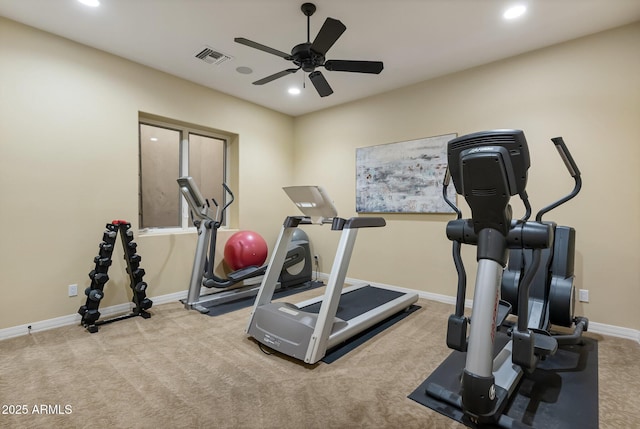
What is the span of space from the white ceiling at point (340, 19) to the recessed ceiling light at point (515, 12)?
41 mm

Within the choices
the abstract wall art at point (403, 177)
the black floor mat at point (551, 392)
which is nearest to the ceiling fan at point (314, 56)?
the abstract wall art at point (403, 177)

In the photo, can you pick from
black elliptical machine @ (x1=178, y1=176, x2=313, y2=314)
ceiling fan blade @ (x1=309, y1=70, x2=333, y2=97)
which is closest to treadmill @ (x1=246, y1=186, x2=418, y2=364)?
ceiling fan blade @ (x1=309, y1=70, x2=333, y2=97)

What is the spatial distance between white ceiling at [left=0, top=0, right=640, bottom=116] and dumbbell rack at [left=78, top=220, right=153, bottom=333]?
1.87 meters

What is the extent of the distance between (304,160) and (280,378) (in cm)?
387

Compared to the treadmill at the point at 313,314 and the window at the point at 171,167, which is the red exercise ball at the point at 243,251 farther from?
the treadmill at the point at 313,314

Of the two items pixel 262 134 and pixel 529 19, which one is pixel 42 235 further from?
pixel 529 19

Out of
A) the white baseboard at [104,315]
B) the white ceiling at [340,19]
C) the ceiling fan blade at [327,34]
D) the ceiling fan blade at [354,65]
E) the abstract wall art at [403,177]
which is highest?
the white ceiling at [340,19]

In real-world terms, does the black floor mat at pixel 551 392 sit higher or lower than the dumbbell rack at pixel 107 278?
lower

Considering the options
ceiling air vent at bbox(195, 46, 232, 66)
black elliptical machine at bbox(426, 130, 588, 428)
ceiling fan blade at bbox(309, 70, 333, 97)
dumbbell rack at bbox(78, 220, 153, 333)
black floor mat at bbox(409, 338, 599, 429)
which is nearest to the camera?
black elliptical machine at bbox(426, 130, 588, 428)

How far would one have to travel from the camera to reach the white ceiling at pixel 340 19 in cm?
256

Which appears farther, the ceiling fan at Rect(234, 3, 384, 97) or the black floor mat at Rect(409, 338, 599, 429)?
the ceiling fan at Rect(234, 3, 384, 97)

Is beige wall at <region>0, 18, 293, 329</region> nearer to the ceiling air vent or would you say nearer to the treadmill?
the ceiling air vent

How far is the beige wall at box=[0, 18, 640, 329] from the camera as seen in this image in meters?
2.83

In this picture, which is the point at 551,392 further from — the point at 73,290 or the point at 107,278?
the point at 73,290
